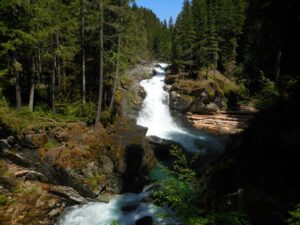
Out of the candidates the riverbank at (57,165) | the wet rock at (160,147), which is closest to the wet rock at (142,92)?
the wet rock at (160,147)

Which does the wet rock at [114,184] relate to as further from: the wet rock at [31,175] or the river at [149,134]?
the wet rock at [31,175]

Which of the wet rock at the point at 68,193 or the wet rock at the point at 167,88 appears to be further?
the wet rock at the point at 167,88

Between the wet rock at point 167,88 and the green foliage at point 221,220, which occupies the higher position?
the wet rock at point 167,88

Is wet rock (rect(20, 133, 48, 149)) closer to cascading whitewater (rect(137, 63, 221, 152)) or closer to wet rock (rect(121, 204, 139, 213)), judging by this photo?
wet rock (rect(121, 204, 139, 213))

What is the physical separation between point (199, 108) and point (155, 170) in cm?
1652

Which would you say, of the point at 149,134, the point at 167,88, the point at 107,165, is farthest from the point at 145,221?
the point at 167,88

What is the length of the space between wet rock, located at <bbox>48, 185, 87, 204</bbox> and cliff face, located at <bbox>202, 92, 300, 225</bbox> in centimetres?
702

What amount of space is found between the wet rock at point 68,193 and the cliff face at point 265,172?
7.02 meters

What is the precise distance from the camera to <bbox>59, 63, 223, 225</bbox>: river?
47.8ft

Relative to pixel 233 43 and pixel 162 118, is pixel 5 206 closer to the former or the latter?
pixel 162 118

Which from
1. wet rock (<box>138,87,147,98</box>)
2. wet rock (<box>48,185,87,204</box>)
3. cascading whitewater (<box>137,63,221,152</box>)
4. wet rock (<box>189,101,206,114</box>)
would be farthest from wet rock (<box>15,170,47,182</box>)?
wet rock (<box>189,101,206,114</box>)

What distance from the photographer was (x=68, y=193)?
15695 mm

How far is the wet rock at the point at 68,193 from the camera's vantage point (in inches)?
611

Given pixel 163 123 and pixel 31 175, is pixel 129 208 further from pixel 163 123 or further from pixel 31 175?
pixel 163 123
